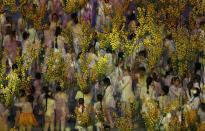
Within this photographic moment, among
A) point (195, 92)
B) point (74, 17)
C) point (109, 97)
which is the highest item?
point (74, 17)

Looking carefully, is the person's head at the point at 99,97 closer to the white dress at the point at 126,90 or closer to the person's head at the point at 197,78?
the white dress at the point at 126,90

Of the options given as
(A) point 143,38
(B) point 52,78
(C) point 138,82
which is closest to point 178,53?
(A) point 143,38

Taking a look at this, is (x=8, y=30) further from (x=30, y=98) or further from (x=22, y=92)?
(x=30, y=98)

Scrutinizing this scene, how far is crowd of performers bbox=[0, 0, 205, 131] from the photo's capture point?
18.1m

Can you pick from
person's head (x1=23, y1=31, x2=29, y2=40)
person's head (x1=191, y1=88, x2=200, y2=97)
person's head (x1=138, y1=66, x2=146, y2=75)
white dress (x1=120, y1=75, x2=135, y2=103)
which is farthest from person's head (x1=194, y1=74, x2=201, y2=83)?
person's head (x1=23, y1=31, x2=29, y2=40)

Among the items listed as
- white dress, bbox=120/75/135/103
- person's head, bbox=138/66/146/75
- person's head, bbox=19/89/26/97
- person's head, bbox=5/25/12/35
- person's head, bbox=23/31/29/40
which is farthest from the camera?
person's head, bbox=23/31/29/40

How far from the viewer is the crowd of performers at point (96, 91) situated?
59.4 ft

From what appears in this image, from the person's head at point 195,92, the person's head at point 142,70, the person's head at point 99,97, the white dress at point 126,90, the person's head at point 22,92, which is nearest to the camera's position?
the person's head at point 22,92

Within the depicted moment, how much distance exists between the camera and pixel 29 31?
22.8 m

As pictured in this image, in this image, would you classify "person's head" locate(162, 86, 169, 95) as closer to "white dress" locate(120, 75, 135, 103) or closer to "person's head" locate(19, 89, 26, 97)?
"white dress" locate(120, 75, 135, 103)

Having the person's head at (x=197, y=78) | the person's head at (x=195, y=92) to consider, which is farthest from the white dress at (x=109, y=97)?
the person's head at (x=197, y=78)

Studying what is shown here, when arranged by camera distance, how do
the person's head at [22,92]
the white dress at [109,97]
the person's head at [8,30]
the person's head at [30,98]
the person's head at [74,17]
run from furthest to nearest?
1. the person's head at [74,17]
2. the person's head at [8,30]
3. the white dress at [109,97]
4. the person's head at [22,92]
5. the person's head at [30,98]

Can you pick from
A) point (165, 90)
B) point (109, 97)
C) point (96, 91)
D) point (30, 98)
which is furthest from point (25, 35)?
point (165, 90)

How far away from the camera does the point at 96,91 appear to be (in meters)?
20.3
